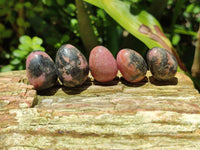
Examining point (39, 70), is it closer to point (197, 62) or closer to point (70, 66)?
point (70, 66)

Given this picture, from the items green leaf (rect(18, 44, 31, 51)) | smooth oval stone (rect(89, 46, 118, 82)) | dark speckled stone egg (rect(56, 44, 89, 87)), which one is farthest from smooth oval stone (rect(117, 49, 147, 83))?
green leaf (rect(18, 44, 31, 51))

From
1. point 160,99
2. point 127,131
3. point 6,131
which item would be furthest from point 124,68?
point 6,131

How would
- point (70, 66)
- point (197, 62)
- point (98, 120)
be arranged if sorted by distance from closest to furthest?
point (98, 120)
point (70, 66)
point (197, 62)

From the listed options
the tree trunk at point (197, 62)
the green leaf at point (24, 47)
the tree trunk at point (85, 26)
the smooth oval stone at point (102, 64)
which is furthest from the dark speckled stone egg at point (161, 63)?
the green leaf at point (24, 47)

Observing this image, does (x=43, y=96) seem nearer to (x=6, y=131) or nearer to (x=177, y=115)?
(x=6, y=131)

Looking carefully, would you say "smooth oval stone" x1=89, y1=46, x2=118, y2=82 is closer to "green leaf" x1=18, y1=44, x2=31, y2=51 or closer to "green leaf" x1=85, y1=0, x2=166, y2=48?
"green leaf" x1=85, y1=0, x2=166, y2=48

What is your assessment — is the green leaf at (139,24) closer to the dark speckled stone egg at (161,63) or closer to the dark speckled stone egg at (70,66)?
the dark speckled stone egg at (161,63)

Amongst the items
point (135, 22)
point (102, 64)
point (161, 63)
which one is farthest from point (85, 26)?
point (161, 63)
